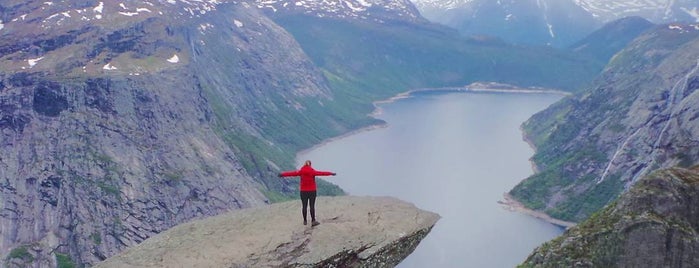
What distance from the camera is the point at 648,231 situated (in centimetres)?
4678

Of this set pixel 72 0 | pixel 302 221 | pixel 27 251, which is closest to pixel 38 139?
pixel 27 251

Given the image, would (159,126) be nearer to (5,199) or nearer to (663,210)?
(5,199)

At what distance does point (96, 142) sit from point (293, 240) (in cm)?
12331

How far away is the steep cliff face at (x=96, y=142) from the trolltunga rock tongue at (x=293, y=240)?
339 ft

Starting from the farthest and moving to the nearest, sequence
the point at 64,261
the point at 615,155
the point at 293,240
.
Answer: the point at 615,155, the point at 64,261, the point at 293,240

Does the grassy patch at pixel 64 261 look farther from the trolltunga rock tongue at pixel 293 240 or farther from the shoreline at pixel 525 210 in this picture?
the shoreline at pixel 525 210

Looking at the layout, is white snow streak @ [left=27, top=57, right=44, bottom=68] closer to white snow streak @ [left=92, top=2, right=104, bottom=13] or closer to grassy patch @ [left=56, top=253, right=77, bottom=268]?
white snow streak @ [left=92, top=2, right=104, bottom=13]

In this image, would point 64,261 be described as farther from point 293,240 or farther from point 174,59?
point 293,240

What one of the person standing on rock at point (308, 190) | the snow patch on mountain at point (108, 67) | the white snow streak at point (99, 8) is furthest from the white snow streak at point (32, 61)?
the person standing on rock at point (308, 190)

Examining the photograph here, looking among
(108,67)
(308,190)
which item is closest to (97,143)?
(108,67)

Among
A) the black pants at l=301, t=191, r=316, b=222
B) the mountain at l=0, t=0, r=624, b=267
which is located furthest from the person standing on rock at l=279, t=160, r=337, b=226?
the mountain at l=0, t=0, r=624, b=267

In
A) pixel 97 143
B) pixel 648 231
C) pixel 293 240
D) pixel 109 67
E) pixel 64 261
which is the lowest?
pixel 64 261

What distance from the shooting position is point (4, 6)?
191 meters

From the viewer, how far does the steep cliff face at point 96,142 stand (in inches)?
5354
